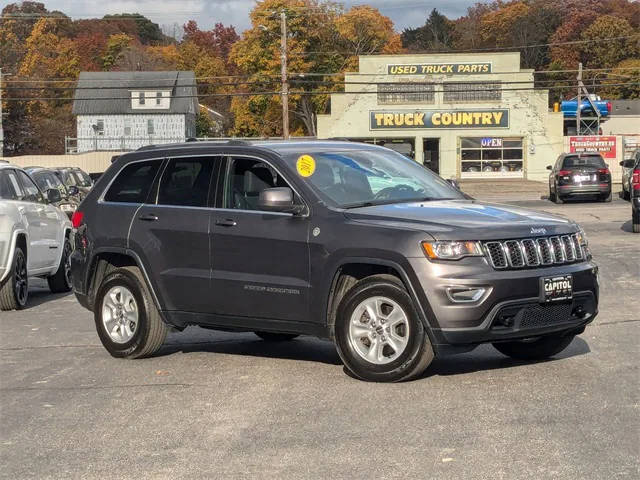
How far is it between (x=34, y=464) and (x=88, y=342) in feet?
16.1

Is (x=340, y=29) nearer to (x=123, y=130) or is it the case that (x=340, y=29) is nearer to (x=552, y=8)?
(x=123, y=130)

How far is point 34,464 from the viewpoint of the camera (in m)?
6.37

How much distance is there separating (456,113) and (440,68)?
303 centimetres

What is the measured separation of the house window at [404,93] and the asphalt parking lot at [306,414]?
2527 inches

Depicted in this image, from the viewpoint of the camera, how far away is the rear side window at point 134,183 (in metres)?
10.1

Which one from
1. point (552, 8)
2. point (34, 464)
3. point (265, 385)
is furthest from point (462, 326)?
point (552, 8)

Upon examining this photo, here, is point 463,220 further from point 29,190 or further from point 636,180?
point 636,180

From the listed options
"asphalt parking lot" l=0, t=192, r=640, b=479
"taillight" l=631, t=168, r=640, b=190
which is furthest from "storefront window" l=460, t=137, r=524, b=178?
"asphalt parking lot" l=0, t=192, r=640, b=479

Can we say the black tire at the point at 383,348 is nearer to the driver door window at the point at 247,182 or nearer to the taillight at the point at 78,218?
the driver door window at the point at 247,182

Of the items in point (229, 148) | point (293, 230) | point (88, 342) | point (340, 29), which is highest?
point (340, 29)

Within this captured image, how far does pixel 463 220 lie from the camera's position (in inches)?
325

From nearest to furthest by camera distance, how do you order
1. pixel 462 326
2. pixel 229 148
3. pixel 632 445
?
pixel 632 445 < pixel 462 326 < pixel 229 148

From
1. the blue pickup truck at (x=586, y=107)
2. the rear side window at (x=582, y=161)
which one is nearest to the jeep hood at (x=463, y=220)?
the rear side window at (x=582, y=161)

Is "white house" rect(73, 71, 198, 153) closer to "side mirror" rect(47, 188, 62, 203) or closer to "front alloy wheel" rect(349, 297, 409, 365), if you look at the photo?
"side mirror" rect(47, 188, 62, 203)
